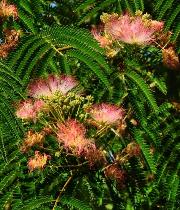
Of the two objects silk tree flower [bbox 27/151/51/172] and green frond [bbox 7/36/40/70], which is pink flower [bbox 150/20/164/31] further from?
silk tree flower [bbox 27/151/51/172]

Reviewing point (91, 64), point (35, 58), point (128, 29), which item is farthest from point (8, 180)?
point (128, 29)

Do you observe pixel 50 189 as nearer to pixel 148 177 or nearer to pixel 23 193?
pixel 23 193

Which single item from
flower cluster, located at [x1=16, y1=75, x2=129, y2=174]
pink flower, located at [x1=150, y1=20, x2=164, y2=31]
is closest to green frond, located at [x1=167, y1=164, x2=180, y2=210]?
flower cluster, located at [x1=16, y1=75, x2=129, y2=174]

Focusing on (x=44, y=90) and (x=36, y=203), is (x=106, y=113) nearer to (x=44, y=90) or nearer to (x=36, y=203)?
(x=44, y=90)

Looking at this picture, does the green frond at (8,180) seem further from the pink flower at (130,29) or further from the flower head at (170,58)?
the flower head at (170,58)

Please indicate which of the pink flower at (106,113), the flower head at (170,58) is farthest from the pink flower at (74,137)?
the flower head at (170,58)
